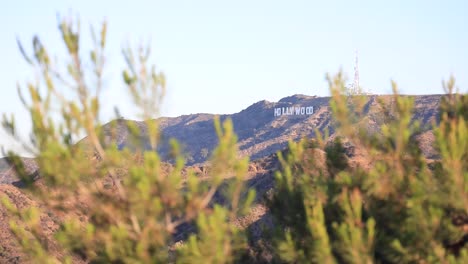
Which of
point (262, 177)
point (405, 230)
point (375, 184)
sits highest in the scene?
point (375, 184)

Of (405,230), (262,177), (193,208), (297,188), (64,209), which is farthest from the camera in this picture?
(262,177)

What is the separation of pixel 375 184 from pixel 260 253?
4.85 metres

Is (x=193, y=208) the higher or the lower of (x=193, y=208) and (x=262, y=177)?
the higher

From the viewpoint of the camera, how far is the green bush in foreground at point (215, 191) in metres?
12.3

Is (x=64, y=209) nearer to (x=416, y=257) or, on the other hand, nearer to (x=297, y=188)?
(x=297, y=188)

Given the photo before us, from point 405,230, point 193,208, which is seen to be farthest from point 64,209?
point 405,230

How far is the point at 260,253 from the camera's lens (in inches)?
724

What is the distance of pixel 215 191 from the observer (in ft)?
42.8

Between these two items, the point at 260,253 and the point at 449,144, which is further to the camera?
the point at 260,253

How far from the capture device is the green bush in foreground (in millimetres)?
12289

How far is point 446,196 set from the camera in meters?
13.6

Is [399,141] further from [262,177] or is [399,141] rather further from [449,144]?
[262,177]

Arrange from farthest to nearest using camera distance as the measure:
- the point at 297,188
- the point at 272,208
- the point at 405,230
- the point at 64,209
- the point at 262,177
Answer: the point at 262,177 < the point at 272,208 < the point at 297,188 < the point at 405,230 < the point at 64,209

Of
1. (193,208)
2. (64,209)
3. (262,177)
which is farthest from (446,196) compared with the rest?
(262,177)
